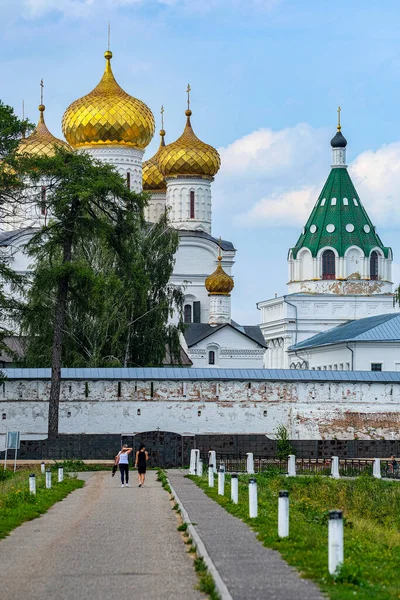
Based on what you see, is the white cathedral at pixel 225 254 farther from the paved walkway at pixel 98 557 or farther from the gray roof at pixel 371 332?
the paved walkway at pixel 98 557

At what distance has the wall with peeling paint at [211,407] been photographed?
31.8 m

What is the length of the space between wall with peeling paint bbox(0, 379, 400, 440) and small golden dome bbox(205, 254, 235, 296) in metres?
21.6

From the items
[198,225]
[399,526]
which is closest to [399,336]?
[198,225]

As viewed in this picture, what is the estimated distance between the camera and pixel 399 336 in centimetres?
4984

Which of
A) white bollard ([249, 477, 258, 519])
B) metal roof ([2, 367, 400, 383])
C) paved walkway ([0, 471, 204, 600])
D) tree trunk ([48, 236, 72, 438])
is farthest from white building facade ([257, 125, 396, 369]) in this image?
white bollard ([249, 477, 258, 519])

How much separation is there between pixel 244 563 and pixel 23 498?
7190 millimetres

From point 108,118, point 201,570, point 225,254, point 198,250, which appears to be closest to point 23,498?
point 201,570

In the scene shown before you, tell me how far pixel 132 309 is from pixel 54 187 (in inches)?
335

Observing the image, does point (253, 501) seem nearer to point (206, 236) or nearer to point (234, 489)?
point (234, 489)

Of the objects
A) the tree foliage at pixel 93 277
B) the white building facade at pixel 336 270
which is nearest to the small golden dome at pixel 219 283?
the tree foliage at pixel 93 277

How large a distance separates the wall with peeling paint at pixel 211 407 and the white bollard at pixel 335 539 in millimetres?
23183

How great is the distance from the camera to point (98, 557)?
10.6 meters

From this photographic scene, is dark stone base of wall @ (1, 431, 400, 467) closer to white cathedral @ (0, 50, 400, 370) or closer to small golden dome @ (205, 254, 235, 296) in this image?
white cathedral @ (0, 50, 400, 370)

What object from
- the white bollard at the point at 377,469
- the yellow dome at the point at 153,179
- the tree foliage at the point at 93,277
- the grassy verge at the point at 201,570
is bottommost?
the grassy verge at the point at 201,570
